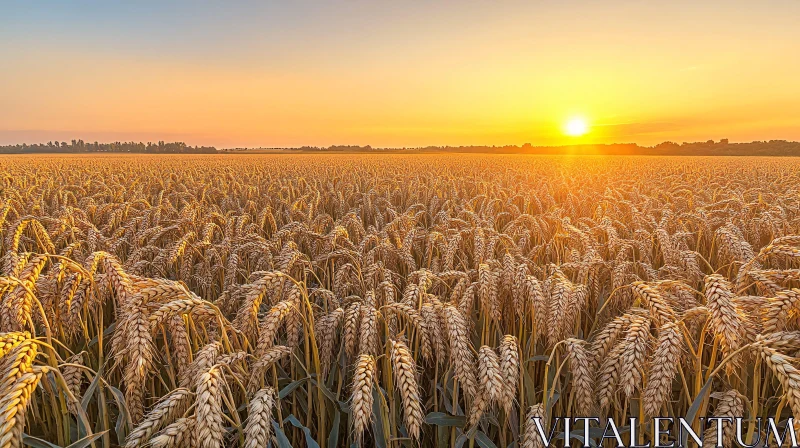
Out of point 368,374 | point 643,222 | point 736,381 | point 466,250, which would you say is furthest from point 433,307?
point 643,222

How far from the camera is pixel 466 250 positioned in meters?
4.66

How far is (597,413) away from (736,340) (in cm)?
79

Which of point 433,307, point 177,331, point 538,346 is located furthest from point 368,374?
point 538,346

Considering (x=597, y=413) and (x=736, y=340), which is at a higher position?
(x=736, y=340)

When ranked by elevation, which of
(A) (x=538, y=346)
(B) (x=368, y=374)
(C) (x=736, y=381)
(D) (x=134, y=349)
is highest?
(D) (x=134, y=349)

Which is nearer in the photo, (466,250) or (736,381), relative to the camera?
(736,381)

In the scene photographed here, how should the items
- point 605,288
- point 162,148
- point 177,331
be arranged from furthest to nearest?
point 162,148
point 605,288
point 177,331

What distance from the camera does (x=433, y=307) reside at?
90.4 inches

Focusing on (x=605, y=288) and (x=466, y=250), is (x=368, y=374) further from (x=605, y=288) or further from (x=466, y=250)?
(x=466, y=250)

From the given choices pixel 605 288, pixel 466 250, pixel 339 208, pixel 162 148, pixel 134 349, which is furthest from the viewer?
pixel 162 148

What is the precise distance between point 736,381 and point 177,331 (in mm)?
2762

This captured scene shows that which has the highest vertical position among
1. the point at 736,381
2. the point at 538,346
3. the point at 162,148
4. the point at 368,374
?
the point at 162,148

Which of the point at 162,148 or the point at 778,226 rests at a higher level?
the point at 162,148

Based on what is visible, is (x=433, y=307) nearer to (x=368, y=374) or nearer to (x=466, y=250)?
(x=368, y=374)
